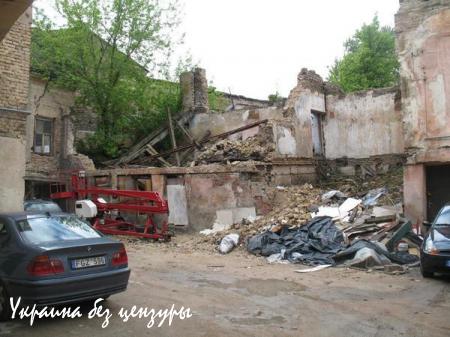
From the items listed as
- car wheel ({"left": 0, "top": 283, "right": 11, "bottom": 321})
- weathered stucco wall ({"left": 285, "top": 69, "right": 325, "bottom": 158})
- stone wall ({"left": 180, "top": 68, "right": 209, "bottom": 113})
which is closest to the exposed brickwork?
car wheel ({"left": 0, "top": 283, "right": 11, "bottom": 321})

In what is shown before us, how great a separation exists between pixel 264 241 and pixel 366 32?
86.8ft

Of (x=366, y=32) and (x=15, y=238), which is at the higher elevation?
(x=366, y=32)

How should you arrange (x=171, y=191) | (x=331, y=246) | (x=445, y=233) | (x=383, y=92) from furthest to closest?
(x=383, y=92) < (x=171, y=191) < (x=331, y=246) < (x=445, y=233)

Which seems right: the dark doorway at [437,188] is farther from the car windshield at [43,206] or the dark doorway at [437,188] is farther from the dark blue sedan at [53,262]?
the car windshield at [43,206]

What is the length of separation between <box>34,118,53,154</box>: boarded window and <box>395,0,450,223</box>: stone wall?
602 inches

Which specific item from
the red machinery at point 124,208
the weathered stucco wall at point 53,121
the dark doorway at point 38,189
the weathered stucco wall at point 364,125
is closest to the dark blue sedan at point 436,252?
the red machinery at point 124,208

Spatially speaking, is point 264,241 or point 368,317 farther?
point 264,241

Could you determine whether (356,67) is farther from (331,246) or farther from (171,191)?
(331,246)

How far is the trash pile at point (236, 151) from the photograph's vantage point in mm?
16547

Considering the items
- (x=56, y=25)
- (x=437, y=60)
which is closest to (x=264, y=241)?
(x=437, y=60)

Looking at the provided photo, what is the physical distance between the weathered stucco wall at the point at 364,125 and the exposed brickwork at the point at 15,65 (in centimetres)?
1373

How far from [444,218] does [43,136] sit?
1714cm

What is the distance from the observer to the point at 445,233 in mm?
8992

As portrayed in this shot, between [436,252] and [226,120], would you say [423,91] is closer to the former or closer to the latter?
[436,252]
